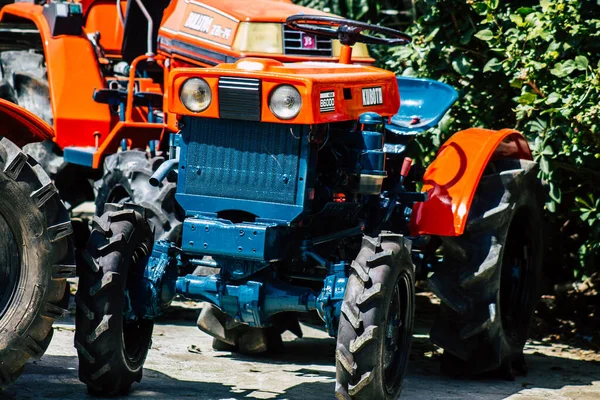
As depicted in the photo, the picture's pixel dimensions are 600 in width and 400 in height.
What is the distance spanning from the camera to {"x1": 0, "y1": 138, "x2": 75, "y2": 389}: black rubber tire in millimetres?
5137

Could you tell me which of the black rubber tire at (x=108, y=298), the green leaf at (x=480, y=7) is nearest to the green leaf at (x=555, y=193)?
the green leaf at (x=480, y=7)

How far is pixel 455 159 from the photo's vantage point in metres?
6.45

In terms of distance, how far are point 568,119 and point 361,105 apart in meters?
1.95

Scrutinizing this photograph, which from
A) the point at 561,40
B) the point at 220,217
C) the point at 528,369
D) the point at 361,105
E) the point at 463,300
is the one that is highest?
the point at 561,40

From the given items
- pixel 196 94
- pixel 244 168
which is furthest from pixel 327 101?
pixel 196 94

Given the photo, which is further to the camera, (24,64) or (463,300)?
(24,64)

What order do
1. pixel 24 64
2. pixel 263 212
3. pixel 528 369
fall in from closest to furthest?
pixel 263 212 < pixel 528 369 < pixel 24 64

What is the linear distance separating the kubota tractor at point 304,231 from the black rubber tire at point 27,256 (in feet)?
0.84

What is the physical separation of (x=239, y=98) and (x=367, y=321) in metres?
1.26

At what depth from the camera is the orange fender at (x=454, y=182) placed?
6176 millimetres

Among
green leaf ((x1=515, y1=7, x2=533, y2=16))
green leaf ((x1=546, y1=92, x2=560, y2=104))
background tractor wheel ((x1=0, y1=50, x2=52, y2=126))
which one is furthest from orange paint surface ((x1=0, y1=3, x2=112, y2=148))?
green leaf ((x1=546, y1=92, x2=560, y2=104))

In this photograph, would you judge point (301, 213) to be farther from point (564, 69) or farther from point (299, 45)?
point (564, 69)

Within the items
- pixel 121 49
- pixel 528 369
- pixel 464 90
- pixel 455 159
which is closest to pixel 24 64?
pixel 121 49

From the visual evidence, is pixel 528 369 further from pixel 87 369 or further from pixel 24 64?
pixel 24 64
